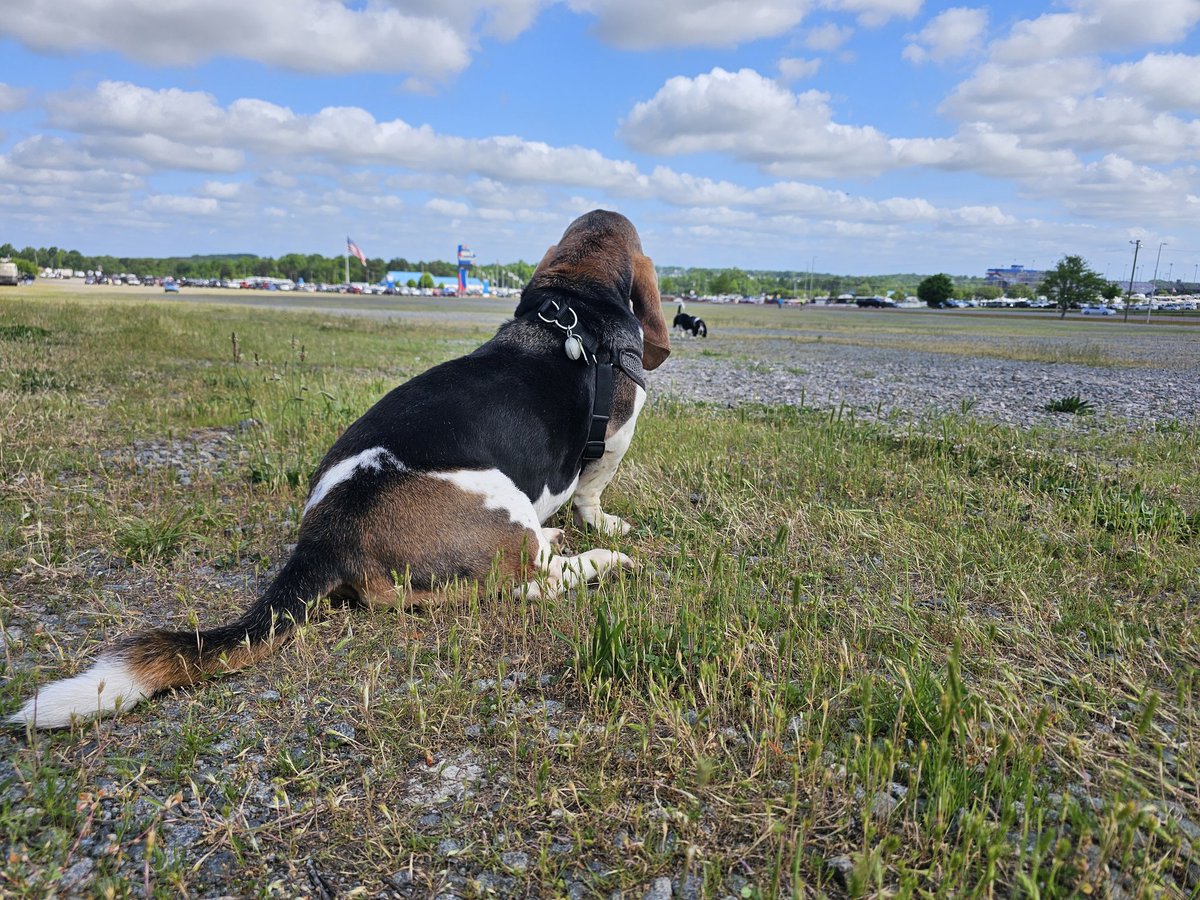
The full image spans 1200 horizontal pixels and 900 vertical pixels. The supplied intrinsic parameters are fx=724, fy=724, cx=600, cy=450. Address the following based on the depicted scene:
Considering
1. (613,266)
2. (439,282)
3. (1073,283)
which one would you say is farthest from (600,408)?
(439,282)

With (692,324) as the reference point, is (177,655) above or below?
A: below

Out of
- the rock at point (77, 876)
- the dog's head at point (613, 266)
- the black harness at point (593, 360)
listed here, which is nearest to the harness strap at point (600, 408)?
the black harness at point (593, 360)

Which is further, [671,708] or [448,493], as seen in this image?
[448,493]

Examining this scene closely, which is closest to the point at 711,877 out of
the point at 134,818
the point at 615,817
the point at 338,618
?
the point at 615,817

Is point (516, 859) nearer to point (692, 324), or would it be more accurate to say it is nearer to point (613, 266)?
point (613, 266)

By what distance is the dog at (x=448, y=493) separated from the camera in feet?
9.75

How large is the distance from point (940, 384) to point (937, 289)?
124 metres

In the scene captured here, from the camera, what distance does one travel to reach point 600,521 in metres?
5.14

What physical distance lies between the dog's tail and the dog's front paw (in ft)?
6.59

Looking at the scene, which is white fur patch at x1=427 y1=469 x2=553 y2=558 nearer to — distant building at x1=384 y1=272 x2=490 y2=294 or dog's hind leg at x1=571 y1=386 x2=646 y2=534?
dog's hind leg at x1=571 y1=386 x2=646 y2=534

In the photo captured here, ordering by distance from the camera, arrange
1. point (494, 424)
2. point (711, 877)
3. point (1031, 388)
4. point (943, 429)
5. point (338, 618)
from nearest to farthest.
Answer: point (711, 877) → point (338, 618) → point (494, 424) → point (943, 429) → point (1031, 388)

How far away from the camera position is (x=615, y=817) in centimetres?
228

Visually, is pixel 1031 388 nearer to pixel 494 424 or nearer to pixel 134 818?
pixel 494 424

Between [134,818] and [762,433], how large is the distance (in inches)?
254
